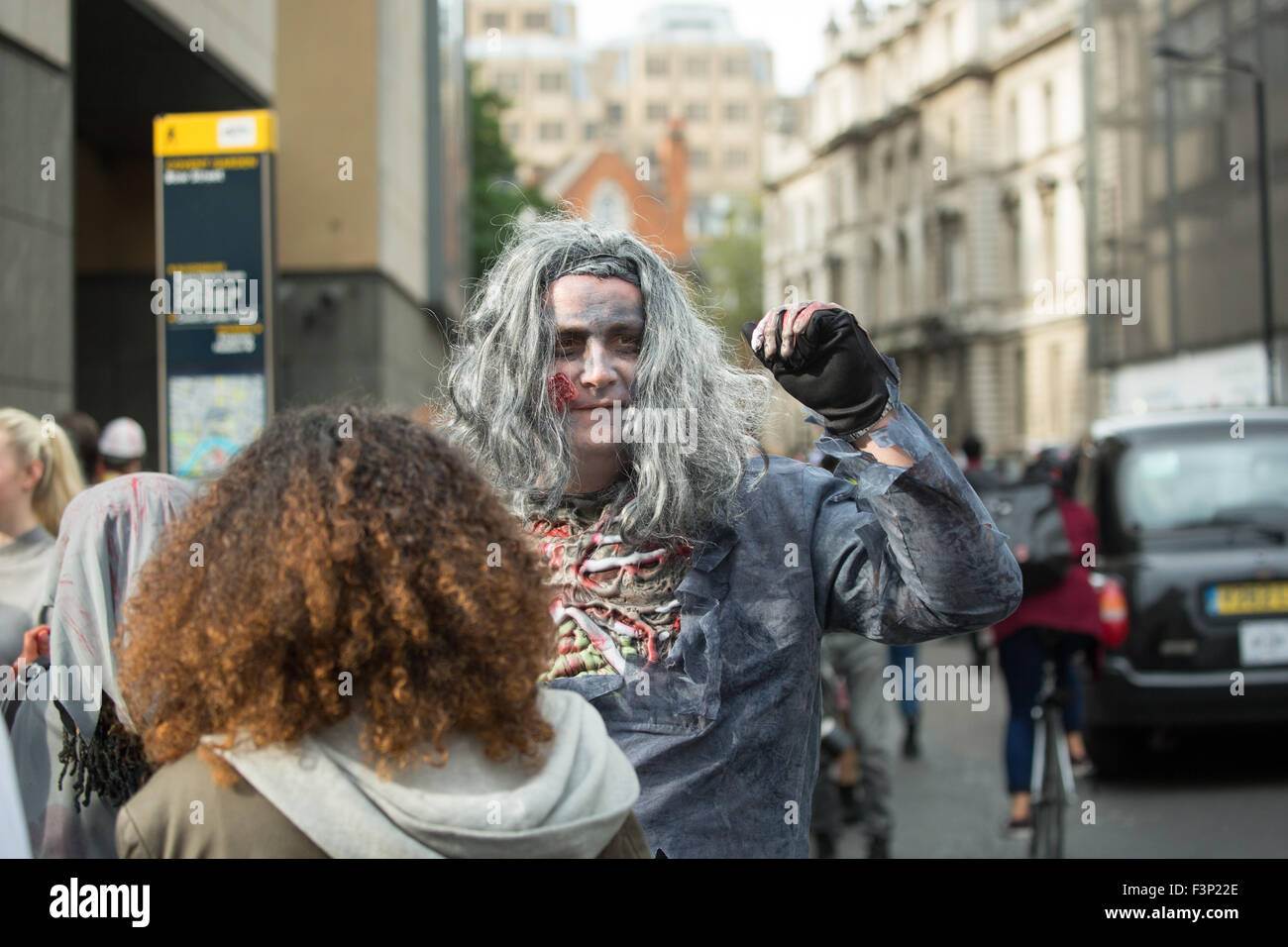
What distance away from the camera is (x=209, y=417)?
593cm

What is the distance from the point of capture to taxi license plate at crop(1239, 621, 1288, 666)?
7.48 m

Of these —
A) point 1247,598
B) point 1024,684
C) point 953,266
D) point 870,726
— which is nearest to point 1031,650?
point 1024,684

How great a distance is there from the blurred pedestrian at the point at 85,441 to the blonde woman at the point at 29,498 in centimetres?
213

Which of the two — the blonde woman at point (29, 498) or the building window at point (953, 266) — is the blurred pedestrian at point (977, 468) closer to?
the blonde woman at point (29, 498)

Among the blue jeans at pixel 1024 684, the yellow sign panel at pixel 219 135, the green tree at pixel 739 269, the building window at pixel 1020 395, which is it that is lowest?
the blue jeans at pixel 1024 684

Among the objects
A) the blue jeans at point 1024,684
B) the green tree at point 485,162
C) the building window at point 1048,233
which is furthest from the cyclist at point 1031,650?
the building window at point 1048,233

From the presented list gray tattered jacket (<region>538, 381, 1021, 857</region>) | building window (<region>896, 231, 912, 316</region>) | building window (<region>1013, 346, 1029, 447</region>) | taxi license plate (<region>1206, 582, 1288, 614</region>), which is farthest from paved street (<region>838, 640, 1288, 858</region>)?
building window (<region>896, 231, 912, 316</region>)

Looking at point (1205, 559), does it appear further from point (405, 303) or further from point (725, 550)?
point (405, 303)

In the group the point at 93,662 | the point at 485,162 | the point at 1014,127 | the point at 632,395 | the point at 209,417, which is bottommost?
the point at 93,662

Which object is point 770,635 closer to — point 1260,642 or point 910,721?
point 1260,642

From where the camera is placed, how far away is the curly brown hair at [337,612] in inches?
56.4

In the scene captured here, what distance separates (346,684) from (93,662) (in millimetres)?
1117
